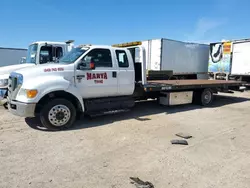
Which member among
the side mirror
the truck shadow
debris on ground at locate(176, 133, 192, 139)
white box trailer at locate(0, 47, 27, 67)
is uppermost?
white box trailer at locate(0, 47, 27, 67)

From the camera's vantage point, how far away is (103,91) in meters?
6.49

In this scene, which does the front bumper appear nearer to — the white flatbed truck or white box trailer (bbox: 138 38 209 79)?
the white flatbed truck

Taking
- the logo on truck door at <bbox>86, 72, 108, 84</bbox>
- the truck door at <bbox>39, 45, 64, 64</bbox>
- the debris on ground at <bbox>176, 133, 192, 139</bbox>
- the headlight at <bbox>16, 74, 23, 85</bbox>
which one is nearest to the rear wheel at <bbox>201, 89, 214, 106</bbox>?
the debris on ground at <bbox>176, 133, 192, 139</bbox>

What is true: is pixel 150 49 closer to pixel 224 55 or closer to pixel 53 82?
pixel 224 55

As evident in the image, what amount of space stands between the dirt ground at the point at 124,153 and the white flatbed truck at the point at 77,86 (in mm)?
491

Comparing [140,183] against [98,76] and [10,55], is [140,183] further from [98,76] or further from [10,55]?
[10,55]

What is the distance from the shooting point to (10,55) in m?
21.8

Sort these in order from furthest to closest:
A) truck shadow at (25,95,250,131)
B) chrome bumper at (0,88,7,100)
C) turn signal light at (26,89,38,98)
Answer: chrome bumper at (0,88,7,100) → truck shadow at (25,95,250,131) → turn signal light at (26,89,38,98)

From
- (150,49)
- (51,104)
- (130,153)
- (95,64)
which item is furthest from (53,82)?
(150,49)

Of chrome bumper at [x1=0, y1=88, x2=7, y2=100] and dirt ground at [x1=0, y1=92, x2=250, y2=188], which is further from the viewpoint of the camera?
chrome bumper at [x1=0, y1=88, x2=7, y2=100]

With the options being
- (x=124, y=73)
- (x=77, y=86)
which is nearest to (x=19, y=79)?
(x=77, y=86)

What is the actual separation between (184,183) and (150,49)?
1262 cm

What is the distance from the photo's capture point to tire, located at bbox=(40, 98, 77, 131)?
5.51m

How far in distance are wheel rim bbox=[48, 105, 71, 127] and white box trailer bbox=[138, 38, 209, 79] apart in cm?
979
